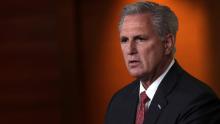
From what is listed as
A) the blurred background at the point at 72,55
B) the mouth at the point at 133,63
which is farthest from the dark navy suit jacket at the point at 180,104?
the blurred background at the point at 72,55

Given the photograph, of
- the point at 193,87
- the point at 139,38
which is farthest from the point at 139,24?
the point at 193,87

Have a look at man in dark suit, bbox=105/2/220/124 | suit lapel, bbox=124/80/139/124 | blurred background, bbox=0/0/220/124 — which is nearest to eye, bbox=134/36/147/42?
man in dark suit, bbox=105/2/220/124

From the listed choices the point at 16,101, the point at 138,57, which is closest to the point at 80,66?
the point at 16,101

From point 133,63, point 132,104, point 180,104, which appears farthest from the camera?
point 132,104

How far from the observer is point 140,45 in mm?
1905

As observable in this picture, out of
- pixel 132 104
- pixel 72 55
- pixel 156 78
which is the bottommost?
pixel 72 55

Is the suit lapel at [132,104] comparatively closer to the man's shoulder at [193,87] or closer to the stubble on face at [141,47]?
the stubble on face at [141,47]

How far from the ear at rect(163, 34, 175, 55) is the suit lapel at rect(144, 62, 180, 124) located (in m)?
0.09

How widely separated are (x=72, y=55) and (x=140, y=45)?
86.4 inches

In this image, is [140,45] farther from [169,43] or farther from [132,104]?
[132,104]

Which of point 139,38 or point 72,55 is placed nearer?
point 139,38

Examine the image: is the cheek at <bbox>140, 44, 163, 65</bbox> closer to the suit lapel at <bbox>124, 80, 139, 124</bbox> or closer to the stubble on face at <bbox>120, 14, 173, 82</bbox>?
the stubble on face at <bbox>120, 14, 173, 82</bbox>

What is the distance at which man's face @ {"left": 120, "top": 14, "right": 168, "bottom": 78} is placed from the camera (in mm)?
1896

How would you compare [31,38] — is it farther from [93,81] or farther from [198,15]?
[198,15]
